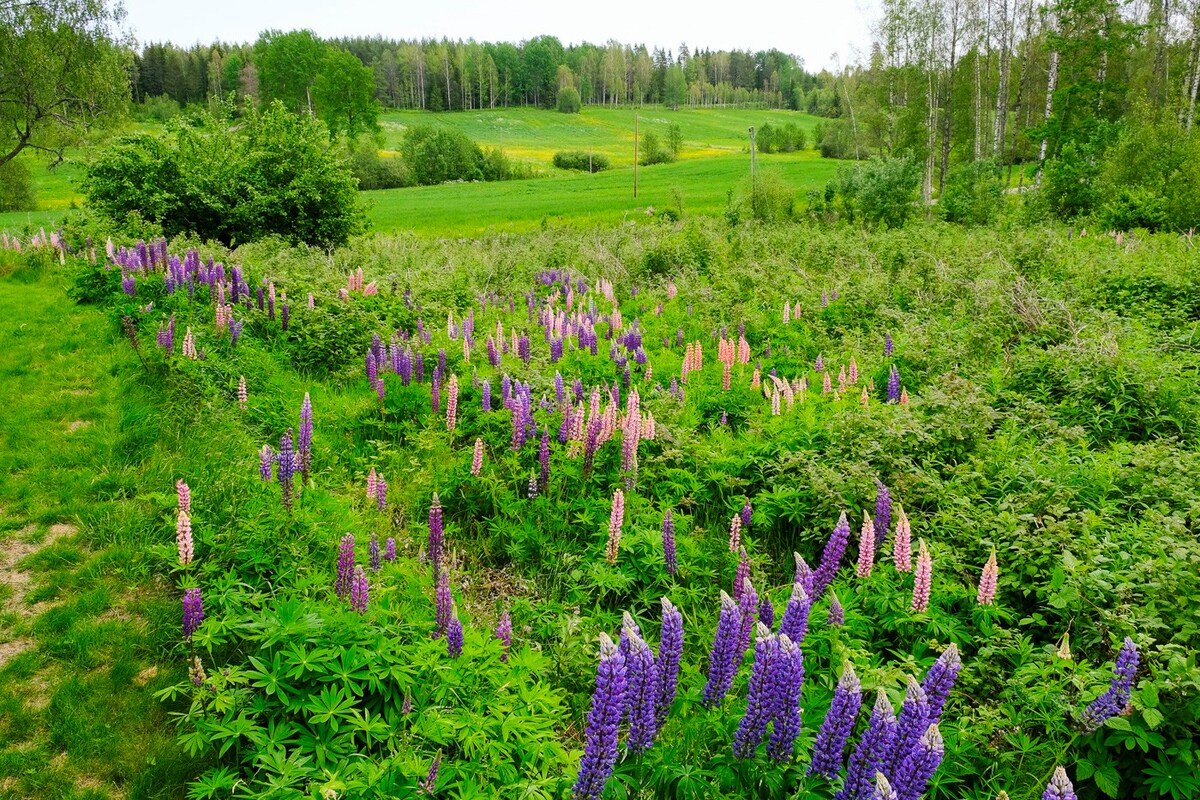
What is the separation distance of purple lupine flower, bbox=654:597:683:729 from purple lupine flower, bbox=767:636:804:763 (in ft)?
1.40

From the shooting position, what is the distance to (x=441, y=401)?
26.2ft

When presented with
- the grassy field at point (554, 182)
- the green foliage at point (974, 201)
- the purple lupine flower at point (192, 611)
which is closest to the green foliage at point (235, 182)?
the grassy field at point (554, 182)

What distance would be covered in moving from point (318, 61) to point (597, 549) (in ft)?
314

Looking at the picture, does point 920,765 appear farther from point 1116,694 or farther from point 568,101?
point 568,101

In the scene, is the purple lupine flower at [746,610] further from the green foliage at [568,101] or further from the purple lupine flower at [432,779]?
the green foliage at [568,101]

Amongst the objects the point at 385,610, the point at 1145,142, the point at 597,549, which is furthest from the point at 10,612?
the point at 1145,142

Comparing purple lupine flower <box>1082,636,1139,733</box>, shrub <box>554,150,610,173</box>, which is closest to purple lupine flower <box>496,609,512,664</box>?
purple lupine flower <box>1082,636,1139,733</box>

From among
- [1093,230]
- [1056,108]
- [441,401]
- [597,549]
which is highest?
[1056,108]

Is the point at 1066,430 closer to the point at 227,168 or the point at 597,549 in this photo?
the point at 597,549

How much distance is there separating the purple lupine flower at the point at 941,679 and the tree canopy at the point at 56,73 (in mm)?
44021

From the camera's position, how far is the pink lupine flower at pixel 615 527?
479cm

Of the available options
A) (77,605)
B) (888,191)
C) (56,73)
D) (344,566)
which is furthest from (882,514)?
(56,73)

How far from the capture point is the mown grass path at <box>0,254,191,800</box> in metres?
3.56

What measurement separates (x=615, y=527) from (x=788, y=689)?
228 cm
